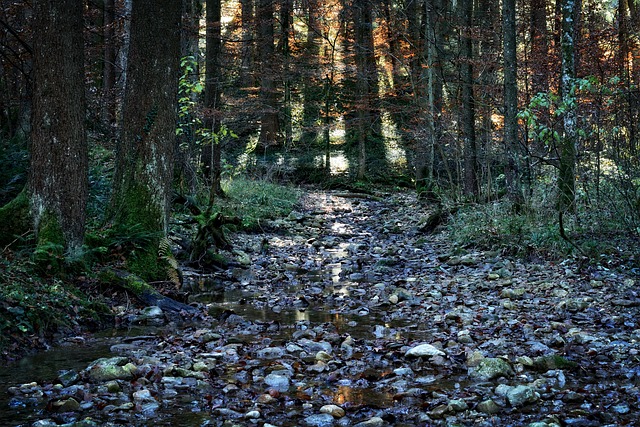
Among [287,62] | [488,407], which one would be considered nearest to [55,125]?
[488,407]

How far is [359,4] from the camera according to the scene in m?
23.1

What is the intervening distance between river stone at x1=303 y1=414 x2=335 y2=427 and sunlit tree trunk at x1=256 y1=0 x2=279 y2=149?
59.0 feet

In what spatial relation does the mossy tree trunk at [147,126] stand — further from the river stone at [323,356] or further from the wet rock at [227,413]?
the wet rock at [227,413]

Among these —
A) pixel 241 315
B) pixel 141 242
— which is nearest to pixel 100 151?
pixel 141 242

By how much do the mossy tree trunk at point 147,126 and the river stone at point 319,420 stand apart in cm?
410

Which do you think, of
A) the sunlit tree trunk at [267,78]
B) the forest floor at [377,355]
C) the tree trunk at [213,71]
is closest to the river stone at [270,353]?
the forest floor at [377,355]

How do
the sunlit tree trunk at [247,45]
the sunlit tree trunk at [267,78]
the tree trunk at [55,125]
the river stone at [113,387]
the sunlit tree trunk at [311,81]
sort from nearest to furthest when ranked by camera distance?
1. the river stone at [113,387]
2. the tree trunk at [55,125]
3. the sunlit tree trunk at [267,78]
4. the sunlit tree trunk at [247,45]
5. the sunlit tree trunk at [311,81]

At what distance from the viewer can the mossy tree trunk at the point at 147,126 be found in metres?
7.20

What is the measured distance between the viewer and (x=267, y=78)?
76.4 ft

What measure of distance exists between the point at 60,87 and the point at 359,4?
18.6 meters

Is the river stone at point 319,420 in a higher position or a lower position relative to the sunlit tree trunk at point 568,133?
lower

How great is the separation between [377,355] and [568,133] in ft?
18.4

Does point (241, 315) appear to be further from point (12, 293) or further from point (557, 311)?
point (557, 311)

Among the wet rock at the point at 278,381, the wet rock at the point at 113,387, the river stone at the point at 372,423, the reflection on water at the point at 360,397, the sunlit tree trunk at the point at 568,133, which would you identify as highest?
the sunlit tree trunk at the point at 568,133
